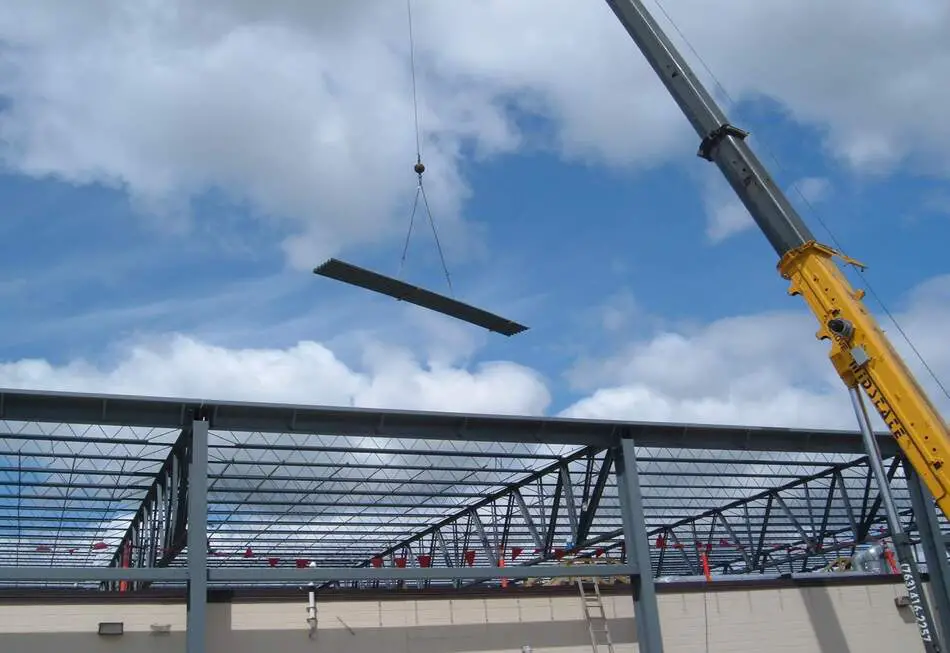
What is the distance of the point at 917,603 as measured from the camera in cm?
2064

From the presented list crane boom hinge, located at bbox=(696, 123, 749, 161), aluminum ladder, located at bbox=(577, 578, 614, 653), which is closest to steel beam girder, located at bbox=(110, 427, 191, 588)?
aluminum ladder, located at bbox=(577, 578, 614, 653)

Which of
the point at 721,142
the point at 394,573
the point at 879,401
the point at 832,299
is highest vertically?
the point at 721,142

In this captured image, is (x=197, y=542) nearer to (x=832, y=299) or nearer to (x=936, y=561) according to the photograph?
(x=832, y=299)

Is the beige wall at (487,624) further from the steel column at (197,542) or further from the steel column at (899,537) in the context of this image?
the steel column at (899,537)

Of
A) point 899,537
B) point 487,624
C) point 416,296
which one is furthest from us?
point 487,624

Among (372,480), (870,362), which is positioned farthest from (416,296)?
(372,480)

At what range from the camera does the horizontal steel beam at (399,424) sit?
20.0 m

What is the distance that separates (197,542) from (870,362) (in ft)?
47.2

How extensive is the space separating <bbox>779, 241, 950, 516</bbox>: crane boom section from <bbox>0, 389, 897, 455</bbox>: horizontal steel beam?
7.21m

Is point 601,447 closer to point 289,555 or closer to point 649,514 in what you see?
point 649,514

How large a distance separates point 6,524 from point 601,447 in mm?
25117

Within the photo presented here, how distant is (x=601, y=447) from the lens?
80.6 feet

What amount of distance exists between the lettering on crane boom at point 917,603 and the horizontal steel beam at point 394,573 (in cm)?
641

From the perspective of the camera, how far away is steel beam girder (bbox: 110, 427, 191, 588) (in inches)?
919
